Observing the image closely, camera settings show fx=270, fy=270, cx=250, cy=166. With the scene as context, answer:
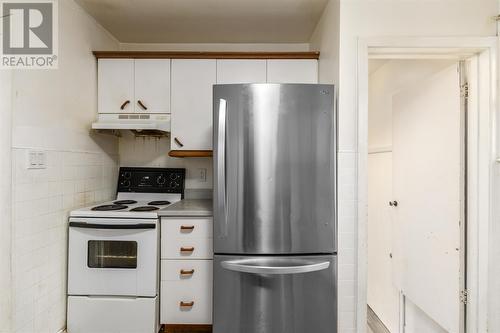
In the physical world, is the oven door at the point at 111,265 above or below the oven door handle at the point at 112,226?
below

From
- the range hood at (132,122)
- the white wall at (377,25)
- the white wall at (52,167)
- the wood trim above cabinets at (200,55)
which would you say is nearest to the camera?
the white wall at (52,167)

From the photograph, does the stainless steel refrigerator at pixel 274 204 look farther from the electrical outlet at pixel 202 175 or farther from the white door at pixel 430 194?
the electrical outlet at pixel 202 175

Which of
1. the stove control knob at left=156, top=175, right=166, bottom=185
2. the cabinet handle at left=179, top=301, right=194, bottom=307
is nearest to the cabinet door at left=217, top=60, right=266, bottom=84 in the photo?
the stove control knob at left=156, top=175, right=166, bottom=185

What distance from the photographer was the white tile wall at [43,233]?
4.65 ft

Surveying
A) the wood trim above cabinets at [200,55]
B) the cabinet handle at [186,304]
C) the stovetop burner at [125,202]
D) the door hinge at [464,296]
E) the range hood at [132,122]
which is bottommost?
the cabinet handle at [186,304]

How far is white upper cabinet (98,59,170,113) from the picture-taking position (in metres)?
2.17

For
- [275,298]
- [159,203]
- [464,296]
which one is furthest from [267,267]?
[464,296]

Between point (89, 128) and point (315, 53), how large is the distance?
1.84 meters

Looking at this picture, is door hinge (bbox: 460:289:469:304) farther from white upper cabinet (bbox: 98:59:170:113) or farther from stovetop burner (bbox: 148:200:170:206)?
white upper cabinet (bbox: 98:59:170:113)

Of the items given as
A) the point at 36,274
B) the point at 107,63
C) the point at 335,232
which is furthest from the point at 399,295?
the point at 107,63

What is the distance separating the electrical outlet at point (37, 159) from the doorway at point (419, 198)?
2.50m

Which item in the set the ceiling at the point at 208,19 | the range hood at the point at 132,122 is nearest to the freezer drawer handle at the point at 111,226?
the range hood at the point at 132,122

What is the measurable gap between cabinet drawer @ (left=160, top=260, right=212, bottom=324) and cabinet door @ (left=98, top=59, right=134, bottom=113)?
132 cm

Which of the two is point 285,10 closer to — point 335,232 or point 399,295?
point 335,232
